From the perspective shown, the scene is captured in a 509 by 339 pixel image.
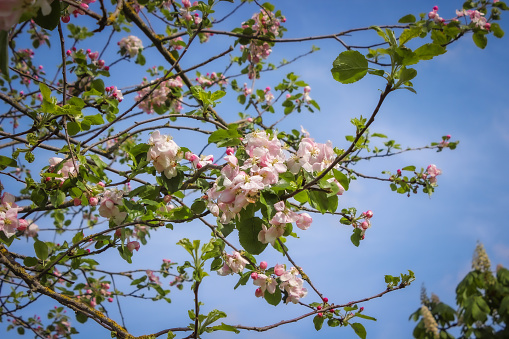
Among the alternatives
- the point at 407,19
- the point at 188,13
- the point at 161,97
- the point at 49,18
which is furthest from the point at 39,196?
the point at 407,19

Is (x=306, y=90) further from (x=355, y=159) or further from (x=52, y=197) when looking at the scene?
(x=52, y=197)

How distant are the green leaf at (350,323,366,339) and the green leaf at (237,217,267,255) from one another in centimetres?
80

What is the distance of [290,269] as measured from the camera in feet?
5.15

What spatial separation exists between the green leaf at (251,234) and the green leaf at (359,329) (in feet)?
2.63

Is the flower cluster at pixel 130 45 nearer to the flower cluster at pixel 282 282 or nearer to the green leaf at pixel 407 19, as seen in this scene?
the green leaf at pixel 407 19

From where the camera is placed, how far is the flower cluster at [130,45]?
10.6ft

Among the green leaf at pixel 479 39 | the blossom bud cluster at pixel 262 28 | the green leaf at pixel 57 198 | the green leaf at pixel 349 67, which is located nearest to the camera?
the green leaf at pixel 349 67

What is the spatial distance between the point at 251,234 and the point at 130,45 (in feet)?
9.05

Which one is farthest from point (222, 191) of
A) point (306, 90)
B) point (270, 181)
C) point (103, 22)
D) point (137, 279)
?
point (306, 90)

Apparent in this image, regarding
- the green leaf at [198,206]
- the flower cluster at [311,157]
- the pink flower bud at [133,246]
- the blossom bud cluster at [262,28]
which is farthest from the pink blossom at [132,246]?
the blossom bud cluster at [262,28]

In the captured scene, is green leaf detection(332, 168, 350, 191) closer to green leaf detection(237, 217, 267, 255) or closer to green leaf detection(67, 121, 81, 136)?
green leaf detection(237, 217, 267, 255)

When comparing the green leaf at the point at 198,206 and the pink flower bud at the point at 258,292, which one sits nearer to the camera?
the green leaf at the point at 198,206

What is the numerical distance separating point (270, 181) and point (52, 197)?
2.95 ft

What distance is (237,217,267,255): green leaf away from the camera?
3.40 feet
